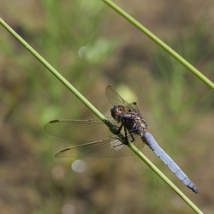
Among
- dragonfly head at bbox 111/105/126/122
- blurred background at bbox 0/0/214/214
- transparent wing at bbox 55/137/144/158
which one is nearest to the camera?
transparent wing at bbox 55/137/144/158

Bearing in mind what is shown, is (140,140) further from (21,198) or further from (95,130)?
(21,198)

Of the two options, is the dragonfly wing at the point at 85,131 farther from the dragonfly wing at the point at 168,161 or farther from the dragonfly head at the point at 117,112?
the dragonfly wing at the point at 168,161

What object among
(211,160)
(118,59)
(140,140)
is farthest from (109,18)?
(140,140)

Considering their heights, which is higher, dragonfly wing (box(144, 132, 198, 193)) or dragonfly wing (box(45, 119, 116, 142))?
dragonfly wing (box(45, 119, 116, 142))

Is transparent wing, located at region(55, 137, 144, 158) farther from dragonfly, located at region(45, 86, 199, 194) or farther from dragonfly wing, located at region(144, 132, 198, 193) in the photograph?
dragonfly wing, located at region(144, 132, 198, 193)

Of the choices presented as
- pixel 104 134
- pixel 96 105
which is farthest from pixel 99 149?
pixel 96 105

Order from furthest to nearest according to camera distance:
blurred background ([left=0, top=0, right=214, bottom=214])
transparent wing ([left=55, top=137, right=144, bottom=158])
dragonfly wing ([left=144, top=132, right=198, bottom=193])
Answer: blurred background ([left=0, top=0, right=214, bottom=214])
transparent wing ([left=55, top=137, right=144, bottom=158])
dragonfly wing ([left=144, top=132, right=198, bottom=193])

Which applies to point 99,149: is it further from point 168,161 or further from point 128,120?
point 168,161

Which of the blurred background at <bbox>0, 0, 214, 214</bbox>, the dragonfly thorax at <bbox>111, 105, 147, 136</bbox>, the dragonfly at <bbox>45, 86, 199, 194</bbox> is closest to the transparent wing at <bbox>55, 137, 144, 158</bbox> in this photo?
the dragonfly at <bbox>45, 86, 199, 194</bbox>

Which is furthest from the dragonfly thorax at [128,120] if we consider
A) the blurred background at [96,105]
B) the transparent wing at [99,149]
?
the blurred background at [96,105]
